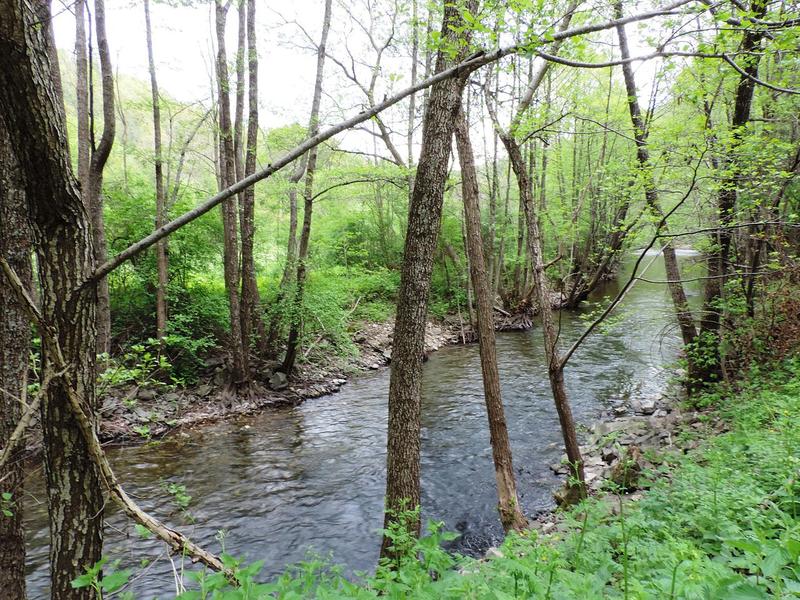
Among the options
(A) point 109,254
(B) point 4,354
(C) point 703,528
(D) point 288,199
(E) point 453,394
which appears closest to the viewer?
(C) point 703,528

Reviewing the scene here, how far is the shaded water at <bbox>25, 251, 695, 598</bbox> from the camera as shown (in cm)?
535

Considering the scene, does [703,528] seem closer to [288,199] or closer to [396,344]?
[396,344]

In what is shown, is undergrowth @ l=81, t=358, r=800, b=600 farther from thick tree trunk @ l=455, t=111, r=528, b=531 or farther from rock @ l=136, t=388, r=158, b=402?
rock @ l=136, t=388, r=158, b=402

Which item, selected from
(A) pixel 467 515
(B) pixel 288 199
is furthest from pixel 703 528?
(B) pixel 288 199

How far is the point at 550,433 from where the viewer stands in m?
8.22

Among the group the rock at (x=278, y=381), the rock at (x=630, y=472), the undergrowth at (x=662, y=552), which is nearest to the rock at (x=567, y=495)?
the rock at (x=630, y=472)

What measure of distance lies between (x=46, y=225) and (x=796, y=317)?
8.74 metres

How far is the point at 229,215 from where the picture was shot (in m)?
9.82

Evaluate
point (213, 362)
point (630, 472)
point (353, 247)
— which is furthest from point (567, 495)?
point (353, 247)

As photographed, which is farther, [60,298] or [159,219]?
[159,219]

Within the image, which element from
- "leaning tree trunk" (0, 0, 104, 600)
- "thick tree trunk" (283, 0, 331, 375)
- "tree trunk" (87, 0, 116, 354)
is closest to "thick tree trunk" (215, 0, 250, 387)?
"thick tree trunk" (283, 0, 331, 375)

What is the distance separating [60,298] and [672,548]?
3626 millimetres

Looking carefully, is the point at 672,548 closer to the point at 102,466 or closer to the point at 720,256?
the point at 102,466

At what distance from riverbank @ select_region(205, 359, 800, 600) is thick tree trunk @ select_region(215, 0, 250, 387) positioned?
756 centimetres
